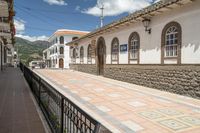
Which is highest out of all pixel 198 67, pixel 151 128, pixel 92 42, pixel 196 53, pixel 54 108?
pixel 92 42

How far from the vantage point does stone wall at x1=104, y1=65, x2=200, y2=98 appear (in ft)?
27.5

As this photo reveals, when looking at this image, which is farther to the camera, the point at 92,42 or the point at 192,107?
the point at 92,42

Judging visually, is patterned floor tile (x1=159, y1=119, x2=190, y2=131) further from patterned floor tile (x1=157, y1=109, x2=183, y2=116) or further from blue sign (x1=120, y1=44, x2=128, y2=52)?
blue sign (x1=120, y1=44, x2=128, y2=52)

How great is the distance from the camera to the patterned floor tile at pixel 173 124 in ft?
15.2

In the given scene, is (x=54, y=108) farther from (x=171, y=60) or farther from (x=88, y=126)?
(x=171, y=60)

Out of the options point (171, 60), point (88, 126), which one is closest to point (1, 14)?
point (171, 60)

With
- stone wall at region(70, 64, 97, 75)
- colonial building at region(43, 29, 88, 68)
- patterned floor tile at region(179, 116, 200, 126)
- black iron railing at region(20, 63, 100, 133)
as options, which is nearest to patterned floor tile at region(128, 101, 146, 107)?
patterned floor tile at region(179, 116, 200, 126)

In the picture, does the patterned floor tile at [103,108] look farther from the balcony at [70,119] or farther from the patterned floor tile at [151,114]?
the balcony at [70,119]

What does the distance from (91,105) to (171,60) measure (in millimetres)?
5108

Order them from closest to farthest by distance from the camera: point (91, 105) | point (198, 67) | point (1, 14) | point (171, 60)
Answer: point (91, 105) → point (198, 67) → point (171, 60) → point (1, 14)

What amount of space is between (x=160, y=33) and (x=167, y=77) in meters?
2.33

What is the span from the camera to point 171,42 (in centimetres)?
984

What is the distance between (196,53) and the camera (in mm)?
8469

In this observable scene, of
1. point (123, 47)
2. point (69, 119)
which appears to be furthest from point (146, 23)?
point (69, 119)
